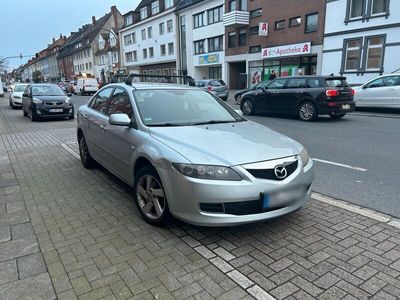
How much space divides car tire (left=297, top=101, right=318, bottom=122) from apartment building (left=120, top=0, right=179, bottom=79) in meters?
31.5

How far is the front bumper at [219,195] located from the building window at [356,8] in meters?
21.6

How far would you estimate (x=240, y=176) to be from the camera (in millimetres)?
3051

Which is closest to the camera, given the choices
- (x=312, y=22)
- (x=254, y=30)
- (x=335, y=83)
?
(x=335, y=83)

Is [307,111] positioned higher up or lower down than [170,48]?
lower down

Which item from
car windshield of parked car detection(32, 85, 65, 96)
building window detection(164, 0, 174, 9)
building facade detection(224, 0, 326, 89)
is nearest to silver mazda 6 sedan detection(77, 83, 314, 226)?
car windshield of parked car detection(32, 85, 65, 96)

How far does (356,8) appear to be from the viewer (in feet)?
68.8

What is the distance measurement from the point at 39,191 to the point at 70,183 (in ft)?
1.62

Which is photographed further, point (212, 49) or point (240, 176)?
point (212, 49)

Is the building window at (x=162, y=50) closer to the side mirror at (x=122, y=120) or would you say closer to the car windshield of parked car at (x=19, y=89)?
the car windshield of parked car at (x=19, y=89)

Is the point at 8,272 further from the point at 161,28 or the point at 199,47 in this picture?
the point at 161,28

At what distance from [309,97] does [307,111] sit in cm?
51

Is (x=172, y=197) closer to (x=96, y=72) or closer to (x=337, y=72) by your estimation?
(x=337, y=72)

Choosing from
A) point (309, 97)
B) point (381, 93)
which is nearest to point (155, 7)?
point (381, 93)

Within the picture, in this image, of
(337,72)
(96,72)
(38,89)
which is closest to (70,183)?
(38,89)
